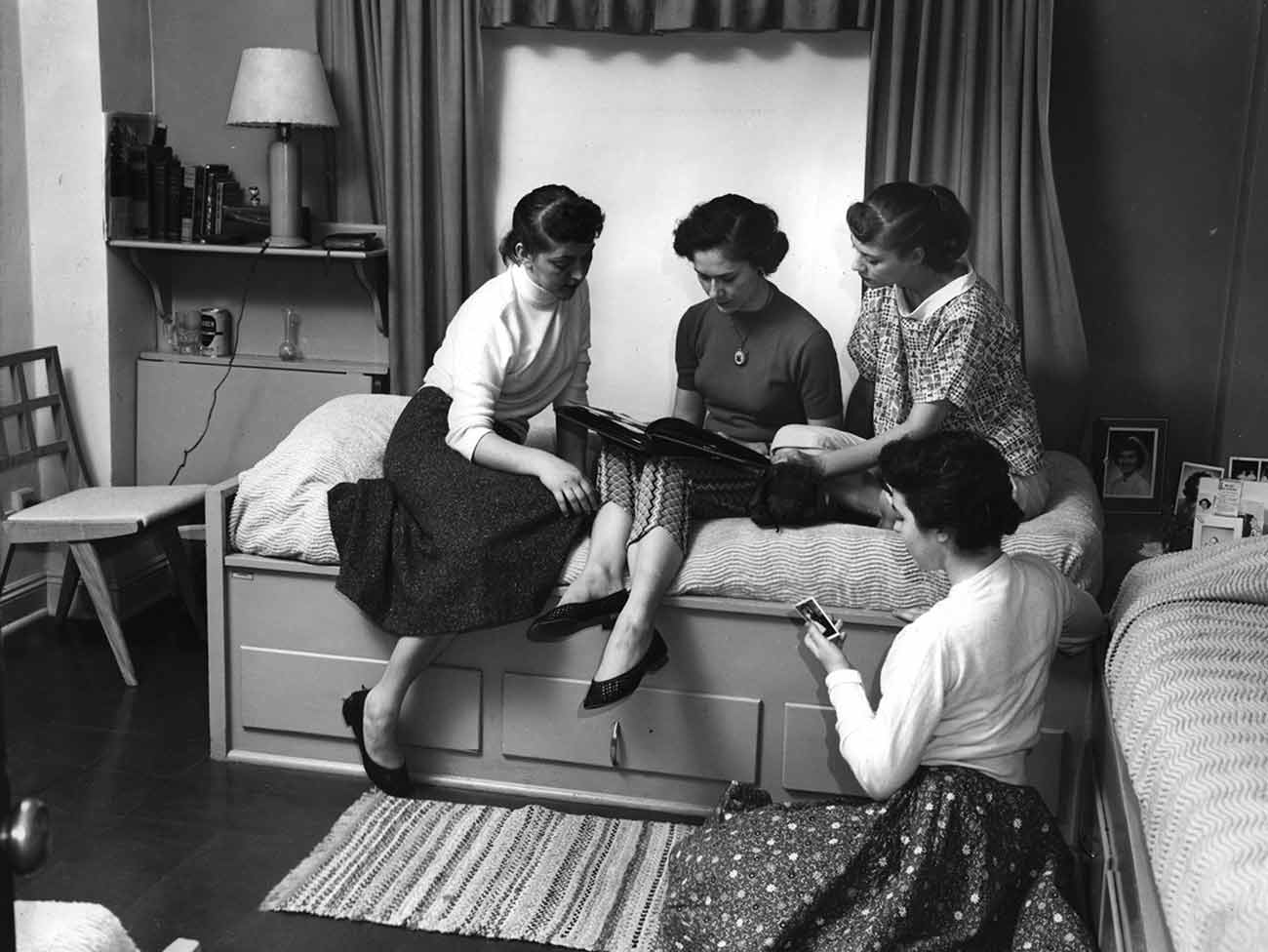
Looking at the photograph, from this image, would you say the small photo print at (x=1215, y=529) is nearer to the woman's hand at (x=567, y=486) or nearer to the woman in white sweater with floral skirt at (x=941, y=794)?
the woman in white sweater with floral skirt at (x=941, y=794)

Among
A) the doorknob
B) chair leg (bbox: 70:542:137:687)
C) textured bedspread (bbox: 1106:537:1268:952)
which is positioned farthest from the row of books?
the doorknob

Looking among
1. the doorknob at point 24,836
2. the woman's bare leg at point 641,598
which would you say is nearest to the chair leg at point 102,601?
the woman's bare leg at point 641,598

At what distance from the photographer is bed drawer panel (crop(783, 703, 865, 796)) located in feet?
8.97

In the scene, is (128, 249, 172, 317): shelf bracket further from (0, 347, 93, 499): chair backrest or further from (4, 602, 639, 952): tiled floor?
(4, 602, 639, 952): tiled floor

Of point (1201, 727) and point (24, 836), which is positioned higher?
point (24, 836)

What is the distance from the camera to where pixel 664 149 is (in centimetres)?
384

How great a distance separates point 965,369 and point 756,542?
1.74ft

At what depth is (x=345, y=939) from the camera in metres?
2.34

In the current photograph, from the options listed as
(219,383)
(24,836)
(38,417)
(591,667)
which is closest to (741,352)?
(591,667)

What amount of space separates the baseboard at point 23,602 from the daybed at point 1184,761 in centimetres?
275

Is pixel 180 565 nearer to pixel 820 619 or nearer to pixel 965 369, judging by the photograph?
pixel 820 619

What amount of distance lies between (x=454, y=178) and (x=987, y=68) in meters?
1.40

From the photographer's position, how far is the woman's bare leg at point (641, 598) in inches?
104

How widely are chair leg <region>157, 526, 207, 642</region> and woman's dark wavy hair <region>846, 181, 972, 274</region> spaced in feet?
6.12
